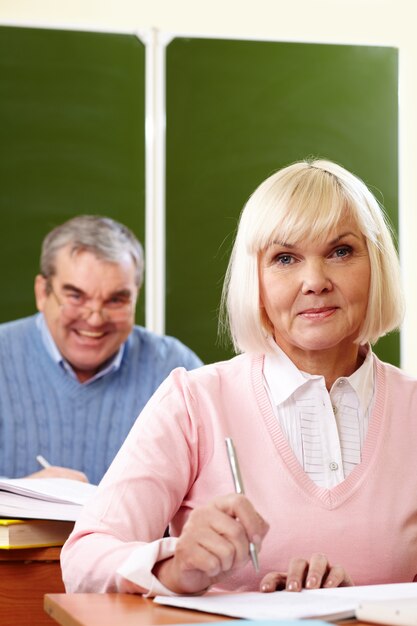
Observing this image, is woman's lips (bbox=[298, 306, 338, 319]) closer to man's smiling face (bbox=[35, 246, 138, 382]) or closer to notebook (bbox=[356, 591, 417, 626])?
notebook (bbox=[356, 591, 417, 626])

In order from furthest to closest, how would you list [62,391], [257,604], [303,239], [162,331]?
1. [162,331]
2. [62,391]
3. [303,239]
4. [257,604]

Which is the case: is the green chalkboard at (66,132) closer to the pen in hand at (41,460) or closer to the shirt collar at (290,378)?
the pen in hand at (41,460)

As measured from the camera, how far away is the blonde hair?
1.50 meters

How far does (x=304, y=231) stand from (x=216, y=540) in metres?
0.58

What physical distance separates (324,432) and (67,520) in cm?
41

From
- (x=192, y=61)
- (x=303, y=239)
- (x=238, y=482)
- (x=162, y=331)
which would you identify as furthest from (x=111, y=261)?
(x=238, y=482)

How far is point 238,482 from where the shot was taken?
110 cm

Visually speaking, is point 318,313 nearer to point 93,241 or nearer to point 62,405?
point 62,405

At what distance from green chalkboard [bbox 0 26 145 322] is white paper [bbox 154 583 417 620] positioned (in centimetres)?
260

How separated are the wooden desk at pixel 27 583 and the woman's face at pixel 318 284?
0.51 meters

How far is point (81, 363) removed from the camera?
10.9 feet

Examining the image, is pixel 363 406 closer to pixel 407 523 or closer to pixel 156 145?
pixel 407 523

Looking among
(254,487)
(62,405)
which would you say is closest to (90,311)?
(62,405)

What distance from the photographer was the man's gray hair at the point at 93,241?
345 centimetres
